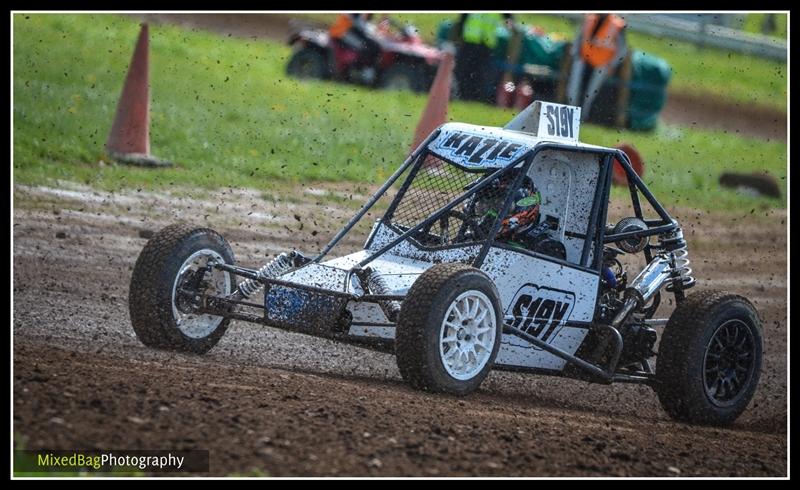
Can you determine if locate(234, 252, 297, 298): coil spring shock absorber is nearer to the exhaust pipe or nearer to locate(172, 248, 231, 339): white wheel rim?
locate(172, 248, 231, 339): white wheel rim

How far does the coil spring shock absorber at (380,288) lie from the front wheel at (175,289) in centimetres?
91

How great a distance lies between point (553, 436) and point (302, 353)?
2435 millimetres

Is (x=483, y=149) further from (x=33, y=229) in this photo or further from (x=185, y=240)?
(x=33, y=229)

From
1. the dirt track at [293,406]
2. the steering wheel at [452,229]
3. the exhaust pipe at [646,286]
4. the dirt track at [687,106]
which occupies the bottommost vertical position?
the dirt track at [293,406]

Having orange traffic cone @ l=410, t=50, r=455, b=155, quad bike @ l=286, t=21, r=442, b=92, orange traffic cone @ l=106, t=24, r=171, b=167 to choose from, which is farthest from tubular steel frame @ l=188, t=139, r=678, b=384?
quad bike @ l=286, t=21, r=442, b=92

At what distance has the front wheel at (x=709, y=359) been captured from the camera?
759 cm

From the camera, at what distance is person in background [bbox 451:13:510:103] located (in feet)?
63.9

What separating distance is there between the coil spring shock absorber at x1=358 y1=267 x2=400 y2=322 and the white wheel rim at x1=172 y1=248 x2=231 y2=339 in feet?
3.02

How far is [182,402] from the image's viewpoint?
5816 mm

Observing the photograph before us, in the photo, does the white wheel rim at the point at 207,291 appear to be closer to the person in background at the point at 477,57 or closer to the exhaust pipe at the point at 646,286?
the exhaust pipe at the point at 646,286

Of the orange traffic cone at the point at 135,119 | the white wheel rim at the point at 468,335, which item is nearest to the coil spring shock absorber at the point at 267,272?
the white wheel rim at the point at 468,335

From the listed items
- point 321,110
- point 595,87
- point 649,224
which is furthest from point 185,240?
point 595,87

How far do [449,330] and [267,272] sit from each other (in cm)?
123

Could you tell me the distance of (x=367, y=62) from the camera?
19984 millimetres
